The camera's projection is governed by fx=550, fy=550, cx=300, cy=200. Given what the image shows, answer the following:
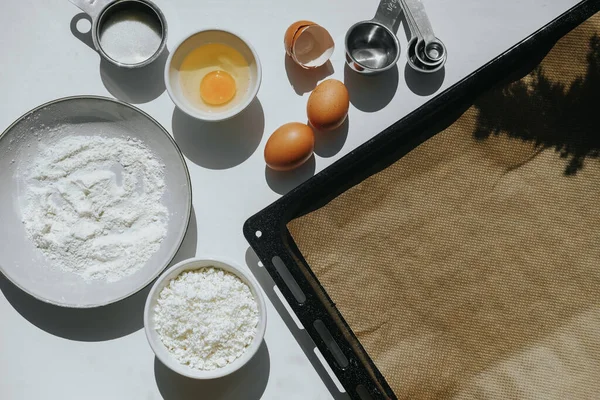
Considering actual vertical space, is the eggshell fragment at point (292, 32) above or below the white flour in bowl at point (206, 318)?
above

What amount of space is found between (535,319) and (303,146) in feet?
1.93

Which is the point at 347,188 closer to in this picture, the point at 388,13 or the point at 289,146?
the point at 289,146

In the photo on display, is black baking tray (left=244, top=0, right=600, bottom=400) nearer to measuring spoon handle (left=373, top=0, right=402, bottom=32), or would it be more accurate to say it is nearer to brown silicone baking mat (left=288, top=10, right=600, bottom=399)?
brown silicone baking mat (left=288, top=10, right=600, bottom=399)

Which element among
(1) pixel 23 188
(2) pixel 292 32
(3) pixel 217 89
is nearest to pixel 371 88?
(2) pixel 292 32

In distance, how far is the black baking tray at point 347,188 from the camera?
3.51ft

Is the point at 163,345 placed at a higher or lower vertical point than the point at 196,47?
lower

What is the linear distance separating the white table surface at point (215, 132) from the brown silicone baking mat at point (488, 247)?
0.49 feet

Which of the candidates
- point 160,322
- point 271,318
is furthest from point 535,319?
point 160,322

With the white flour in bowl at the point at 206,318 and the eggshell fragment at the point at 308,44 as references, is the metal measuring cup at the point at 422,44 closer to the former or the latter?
the eggshell fragment at the point at 308,44

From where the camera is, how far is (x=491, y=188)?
1124 mm

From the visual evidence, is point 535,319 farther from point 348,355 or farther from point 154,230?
point 154,230

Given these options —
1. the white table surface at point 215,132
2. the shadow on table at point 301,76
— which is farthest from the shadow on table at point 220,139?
the shadow on table at point 301,76

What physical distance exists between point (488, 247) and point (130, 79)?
0.84 meters

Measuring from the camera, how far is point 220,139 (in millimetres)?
1206
